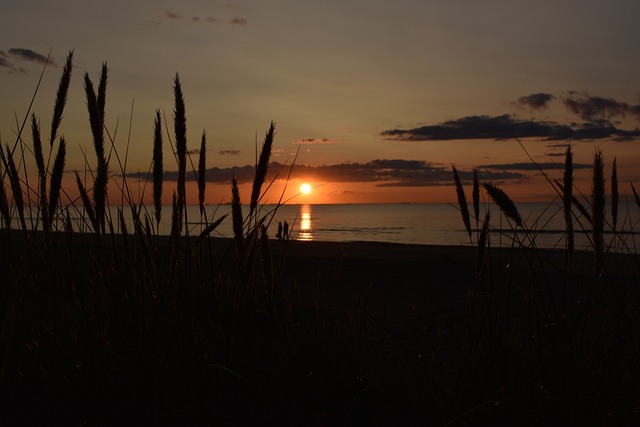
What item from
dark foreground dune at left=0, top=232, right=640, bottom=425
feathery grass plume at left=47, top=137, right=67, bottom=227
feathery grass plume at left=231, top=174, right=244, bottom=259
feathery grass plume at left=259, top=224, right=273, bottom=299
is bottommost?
dark foreground dune at left=0, top=232, right=640, bottom=425

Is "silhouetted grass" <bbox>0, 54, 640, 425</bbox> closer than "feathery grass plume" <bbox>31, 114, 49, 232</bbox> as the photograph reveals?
Yes

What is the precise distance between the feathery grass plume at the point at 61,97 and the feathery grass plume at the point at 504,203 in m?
1.75

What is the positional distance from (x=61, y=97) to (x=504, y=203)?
187cm

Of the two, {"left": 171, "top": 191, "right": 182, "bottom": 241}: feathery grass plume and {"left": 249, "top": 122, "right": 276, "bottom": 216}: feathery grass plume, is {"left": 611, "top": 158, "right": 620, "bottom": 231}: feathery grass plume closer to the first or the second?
{"left": 249, "top": 122, "right": 276, "bottom": 216}: feathery grass plume

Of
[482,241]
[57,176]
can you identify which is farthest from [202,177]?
[482,241]

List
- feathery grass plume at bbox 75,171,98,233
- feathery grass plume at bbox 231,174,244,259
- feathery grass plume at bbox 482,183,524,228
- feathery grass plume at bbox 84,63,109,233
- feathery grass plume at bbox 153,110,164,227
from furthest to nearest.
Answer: feathery grass plume at bbox 75,171,98,233 → feathery grass plume at bbox 153,110,164,227 → feathery grass plume at bbox 84,63,109,233 → feathery grass plume at bbox 231,174,244,259 → feathery grass plume at bbox 482,183,524,228

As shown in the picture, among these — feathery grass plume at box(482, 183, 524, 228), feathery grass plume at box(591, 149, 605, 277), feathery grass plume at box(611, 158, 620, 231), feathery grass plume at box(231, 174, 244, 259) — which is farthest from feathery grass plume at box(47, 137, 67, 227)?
feathery grass plume at box(611, 158, 620, 231)

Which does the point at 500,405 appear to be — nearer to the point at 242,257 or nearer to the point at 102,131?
the point at 242,257

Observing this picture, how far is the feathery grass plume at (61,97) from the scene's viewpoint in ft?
8.11

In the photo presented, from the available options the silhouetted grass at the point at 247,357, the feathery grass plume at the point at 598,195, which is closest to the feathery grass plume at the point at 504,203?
the silhouetted grass at the point at 247,357

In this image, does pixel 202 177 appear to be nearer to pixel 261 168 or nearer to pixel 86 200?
pixel 261 168

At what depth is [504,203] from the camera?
6.09 ft

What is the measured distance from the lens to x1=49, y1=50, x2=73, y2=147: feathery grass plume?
8.11ft

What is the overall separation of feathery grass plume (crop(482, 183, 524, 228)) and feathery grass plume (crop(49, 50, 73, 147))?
1748 millimetres
